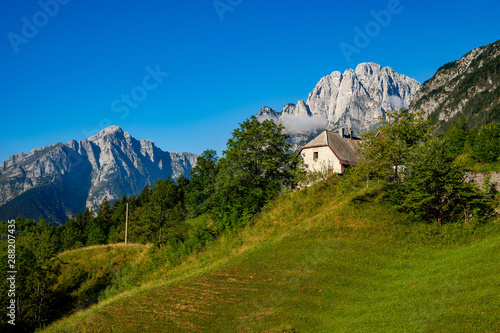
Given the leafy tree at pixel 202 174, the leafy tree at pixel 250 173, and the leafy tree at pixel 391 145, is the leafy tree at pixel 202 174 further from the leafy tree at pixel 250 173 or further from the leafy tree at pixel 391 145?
the leafy tree at pixel 391 145

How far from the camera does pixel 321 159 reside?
191ft

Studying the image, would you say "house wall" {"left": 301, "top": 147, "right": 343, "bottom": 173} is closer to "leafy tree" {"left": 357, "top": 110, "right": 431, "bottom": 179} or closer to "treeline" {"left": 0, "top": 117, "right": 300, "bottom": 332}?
"treeline" {"left": 0, "top": 117, "right": 300, "bottom": 332}

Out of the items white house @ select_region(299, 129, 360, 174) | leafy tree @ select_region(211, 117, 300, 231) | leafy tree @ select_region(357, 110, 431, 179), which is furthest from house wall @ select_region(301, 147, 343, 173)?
leafy tree @ select_region(357, 110, 431, 179)

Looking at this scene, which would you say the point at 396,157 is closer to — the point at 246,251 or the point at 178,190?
the point at 246,251

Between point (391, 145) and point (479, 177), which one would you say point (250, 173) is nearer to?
point (391, 145)

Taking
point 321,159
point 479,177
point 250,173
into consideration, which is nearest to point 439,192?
point 479,177

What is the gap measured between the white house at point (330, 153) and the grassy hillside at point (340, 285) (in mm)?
21059

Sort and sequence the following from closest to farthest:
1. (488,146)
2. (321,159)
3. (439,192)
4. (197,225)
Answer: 1. (439,192)
2. (488,146)
3. (197,225)
4. (321,159)

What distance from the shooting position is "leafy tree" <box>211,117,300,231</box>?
4275cm

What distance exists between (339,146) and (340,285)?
40.3 meters

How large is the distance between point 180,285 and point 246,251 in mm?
8617

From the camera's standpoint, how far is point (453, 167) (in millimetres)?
29875

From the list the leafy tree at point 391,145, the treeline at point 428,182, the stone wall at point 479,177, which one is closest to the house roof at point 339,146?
the leafy tree at point 391,145

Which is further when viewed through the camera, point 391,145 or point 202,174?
point 202,174
